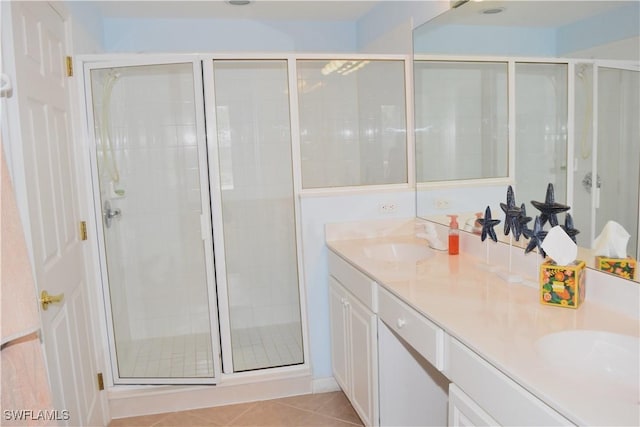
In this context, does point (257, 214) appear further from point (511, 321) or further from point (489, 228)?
point (511, 321)

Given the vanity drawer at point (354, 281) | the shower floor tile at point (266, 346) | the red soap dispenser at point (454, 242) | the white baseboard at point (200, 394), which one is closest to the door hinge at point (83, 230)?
the white baseboard at point (200, 394)

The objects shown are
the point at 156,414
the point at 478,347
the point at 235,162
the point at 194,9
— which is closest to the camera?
the point at 478,347

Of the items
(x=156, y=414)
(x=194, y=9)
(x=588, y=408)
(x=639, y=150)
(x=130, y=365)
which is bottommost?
(x=156, y=414)

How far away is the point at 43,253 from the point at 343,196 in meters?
1.55

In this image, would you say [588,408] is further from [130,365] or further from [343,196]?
[130,365]

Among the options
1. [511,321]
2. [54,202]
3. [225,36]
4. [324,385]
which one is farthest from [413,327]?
[225,36]

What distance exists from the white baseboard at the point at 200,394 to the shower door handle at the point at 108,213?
94cm

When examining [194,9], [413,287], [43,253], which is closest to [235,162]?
[194,9]

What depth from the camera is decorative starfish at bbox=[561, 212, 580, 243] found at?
1.64m

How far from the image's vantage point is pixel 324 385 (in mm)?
2932

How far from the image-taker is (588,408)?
98 cm

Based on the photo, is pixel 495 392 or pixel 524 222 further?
pixel 524 222

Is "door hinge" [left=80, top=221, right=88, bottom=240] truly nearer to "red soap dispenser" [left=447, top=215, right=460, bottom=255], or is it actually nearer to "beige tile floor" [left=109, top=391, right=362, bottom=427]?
"beige tile floor" [left=109, top=391, right=362, bottom=427]

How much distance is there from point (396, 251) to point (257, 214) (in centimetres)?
90
